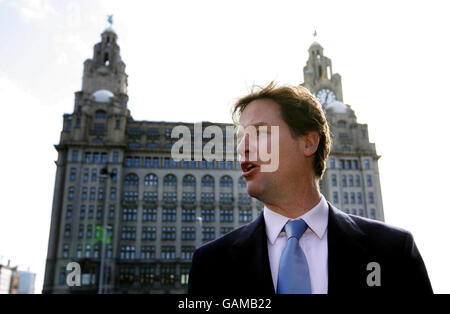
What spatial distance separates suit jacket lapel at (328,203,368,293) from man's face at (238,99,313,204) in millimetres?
431

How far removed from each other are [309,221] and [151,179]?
246ft

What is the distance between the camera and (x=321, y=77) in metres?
86.9

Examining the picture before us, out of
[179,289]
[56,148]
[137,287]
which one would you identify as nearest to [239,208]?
[179,289]

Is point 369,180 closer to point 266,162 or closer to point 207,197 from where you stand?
point 207,197

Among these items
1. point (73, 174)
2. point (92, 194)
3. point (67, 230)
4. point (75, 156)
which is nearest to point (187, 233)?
point (92, 194)

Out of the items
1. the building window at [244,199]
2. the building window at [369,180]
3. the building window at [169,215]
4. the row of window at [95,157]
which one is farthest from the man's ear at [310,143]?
the building window at [369,180]

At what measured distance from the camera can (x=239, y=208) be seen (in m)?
76.8

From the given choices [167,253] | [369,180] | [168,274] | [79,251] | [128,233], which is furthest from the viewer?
[369,180]

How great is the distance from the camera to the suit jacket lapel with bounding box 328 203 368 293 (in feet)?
8.49

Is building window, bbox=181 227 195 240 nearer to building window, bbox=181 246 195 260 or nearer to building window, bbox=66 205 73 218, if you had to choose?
building window, bbox=181 246 195 260

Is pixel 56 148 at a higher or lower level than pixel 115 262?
higher

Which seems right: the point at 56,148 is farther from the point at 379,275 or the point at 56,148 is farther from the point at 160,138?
the point at 379,275

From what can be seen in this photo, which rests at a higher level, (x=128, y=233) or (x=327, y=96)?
(x=327, y=96)
